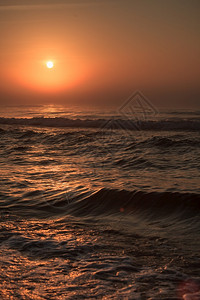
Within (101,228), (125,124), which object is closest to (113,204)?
(101,228)

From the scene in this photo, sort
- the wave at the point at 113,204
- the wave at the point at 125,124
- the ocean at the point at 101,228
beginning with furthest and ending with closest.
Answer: the wave at the point at 125,124, the wave at the point at 113,204, the ocean at the point at 101,228

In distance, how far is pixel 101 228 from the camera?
504 cm

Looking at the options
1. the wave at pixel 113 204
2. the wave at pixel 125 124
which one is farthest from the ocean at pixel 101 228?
the wave at pixel 125 124

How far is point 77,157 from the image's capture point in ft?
40.4

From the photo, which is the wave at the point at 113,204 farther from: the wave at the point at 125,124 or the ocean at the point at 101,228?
the wave at the point at 125,124

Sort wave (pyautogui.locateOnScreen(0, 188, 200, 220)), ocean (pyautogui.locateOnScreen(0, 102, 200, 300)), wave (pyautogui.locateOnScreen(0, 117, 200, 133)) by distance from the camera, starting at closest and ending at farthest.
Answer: ocean (pyautogui.locateOnScreen(0, 102, 200, 300)) → wave (pyautogui.locateOnScreen(0, 188, 200, 220)) → wave (pyautogui.locateOnScreen(0, 117, 200, 133))

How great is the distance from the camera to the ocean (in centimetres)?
329

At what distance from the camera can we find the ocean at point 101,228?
10.8 feet

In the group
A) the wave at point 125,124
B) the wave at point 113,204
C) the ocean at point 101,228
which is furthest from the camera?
the wave at point 125,124

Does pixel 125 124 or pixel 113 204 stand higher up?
pixel 125 124

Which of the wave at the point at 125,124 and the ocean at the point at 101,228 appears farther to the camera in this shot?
the wave at the point at 125,124

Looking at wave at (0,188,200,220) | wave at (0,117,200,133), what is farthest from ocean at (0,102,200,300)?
wave at (0,117,200,133)

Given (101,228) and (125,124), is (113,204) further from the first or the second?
(125,124)

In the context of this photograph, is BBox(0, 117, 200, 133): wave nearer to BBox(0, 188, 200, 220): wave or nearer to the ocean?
the ocean
